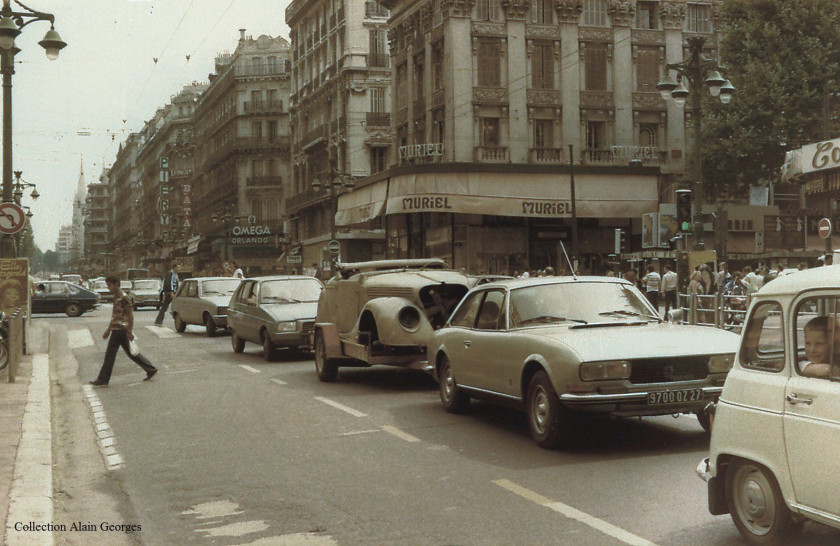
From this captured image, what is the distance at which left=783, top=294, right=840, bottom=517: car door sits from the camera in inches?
185

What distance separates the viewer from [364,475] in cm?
777

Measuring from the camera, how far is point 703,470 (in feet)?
18.8

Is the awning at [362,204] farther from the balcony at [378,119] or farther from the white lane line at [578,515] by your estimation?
the white lane line at [578,515]

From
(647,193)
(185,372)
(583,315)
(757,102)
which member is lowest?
(185,372)

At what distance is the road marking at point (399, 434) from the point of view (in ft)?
30.9

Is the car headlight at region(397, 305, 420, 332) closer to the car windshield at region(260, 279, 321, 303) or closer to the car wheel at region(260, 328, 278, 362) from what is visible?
the car wheel at region(260, 328, 278, 362)

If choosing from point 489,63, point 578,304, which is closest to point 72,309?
point 489,63

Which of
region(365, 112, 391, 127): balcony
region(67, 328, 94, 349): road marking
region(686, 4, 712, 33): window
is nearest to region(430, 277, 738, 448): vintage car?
region(67, 328, 94, 349): road marking

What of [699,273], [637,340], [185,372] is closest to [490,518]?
[637,340]

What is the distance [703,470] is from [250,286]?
15.5 meters

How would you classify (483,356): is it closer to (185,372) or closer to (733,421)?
(733,421)

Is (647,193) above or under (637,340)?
above

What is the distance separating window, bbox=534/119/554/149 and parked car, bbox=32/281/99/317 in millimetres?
20776

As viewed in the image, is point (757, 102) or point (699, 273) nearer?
point (699, 273)
